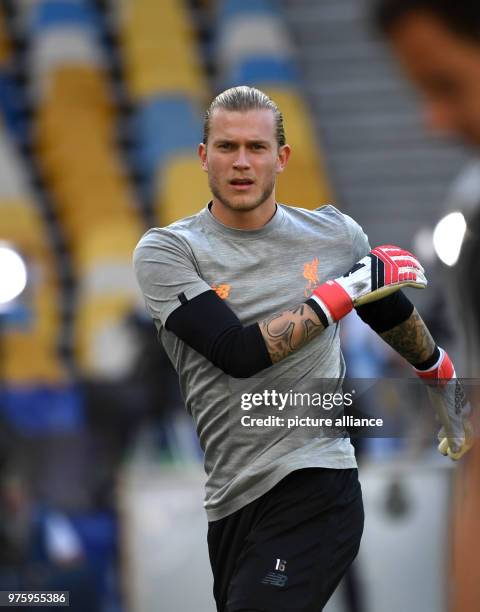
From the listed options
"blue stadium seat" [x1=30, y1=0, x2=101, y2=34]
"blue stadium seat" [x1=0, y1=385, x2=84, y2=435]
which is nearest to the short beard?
"blue stadium seat" [x1=0, y1=385, x2=84, y2=435]

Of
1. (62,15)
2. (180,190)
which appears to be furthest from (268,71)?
(62,15)

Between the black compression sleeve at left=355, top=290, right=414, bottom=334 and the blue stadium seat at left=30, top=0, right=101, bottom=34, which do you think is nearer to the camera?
the black compression sleeve at left=355, top=290, right=414, bottom=334

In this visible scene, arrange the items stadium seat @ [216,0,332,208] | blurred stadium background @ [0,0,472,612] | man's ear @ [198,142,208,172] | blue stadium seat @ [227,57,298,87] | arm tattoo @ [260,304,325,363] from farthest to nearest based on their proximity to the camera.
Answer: blue stadium seat @ [227,57,298,87]
stadium seat @ [216,0,332,208]
blurred stadium background @ [0,0,472,612]
man's ear @ [198,142,208,172]
arm tattoo @ [260,304,325,363]

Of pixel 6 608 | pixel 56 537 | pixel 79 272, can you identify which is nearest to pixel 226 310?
pixel 6 608

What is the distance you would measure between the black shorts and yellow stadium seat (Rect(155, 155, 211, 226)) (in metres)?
6.40

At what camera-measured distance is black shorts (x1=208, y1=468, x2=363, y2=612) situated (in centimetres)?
362

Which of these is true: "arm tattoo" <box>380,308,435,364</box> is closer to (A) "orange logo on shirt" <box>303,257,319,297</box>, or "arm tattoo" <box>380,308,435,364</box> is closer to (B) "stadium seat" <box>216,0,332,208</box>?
(A) "orange logo on shirt" <box>303,257,319,297</box>

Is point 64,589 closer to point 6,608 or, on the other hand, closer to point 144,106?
point 6,608

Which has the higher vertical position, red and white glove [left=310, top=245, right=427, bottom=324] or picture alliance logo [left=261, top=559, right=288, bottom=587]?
red and white glove [left=310, top=245, right=427, bottom=324]

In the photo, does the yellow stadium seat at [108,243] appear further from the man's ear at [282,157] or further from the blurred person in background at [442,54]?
the blurred person in background at [442,54]

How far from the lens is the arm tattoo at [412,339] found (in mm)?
3852

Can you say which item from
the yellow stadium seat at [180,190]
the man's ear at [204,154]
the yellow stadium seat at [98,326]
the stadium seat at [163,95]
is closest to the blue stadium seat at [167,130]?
the stadium seat at [163,95]

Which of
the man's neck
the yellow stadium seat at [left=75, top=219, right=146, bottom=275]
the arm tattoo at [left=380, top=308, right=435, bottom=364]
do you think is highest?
the yellow stadium seat at [left=75, top=219, right=146, bottom=275]

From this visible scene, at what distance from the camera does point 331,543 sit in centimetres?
372
